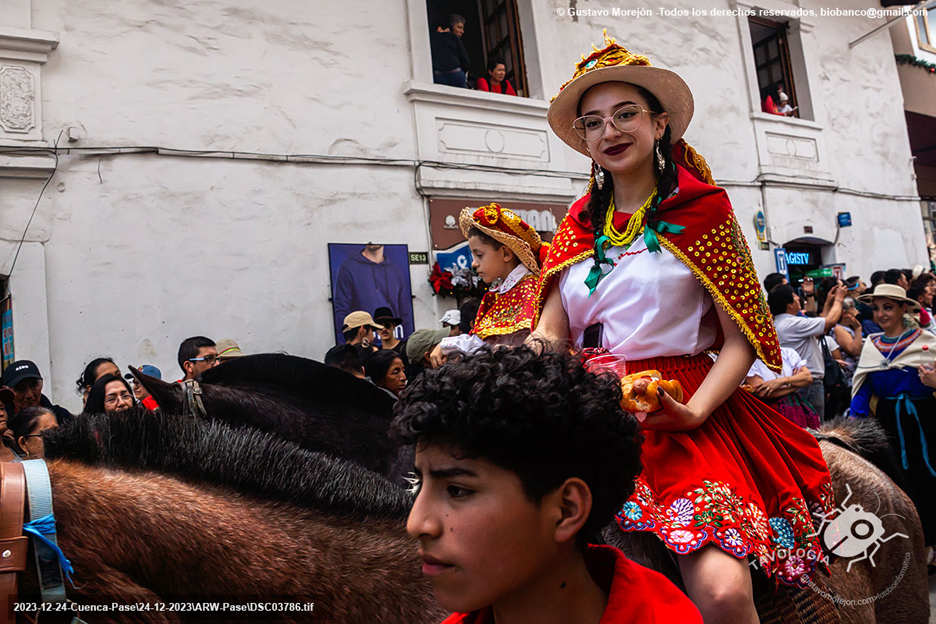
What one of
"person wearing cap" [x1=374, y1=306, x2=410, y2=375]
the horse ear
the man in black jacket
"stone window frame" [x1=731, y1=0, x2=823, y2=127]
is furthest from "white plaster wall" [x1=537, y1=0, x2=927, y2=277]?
the horse ear

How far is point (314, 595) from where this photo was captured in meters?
1.57

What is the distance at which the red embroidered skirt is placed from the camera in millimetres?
1832

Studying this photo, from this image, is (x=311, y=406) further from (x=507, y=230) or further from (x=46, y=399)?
(x=46, y=399)

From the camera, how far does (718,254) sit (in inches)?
85.7

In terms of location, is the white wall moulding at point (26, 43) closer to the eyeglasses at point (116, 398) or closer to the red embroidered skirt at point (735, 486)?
the eyeglasses at point (116, 398)

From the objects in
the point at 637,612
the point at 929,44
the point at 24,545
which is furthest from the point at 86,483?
the point at 929,44

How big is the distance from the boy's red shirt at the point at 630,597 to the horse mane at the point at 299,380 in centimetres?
166

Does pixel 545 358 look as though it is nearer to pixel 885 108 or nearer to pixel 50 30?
pixel 50 30

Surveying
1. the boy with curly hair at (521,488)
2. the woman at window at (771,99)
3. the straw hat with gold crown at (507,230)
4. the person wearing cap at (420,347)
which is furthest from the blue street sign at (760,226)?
the boy with curly hair at (521,488)

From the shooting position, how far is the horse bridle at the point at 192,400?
220 cm

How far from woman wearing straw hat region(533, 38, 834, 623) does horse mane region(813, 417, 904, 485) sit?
165 centimetres

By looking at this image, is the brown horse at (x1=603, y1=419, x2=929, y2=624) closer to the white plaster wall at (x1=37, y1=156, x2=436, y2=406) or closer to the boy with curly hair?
Answer: the boy with curly hair

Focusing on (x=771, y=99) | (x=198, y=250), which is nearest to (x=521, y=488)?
(x=198, y=250)

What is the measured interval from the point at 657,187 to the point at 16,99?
689cm
